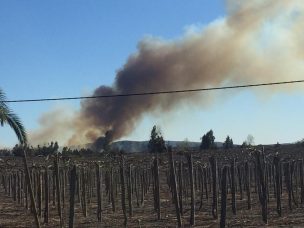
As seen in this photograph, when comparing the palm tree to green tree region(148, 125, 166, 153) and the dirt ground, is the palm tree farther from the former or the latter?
green tree region(148, 125, 166, 153)

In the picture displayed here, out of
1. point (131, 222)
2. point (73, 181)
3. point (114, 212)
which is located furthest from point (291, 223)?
point (114, 212)

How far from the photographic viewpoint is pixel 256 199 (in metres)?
29.6

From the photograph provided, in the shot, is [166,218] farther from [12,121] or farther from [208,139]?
[208,139]

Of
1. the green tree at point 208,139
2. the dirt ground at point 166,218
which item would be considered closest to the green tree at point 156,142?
the green tree at point 208,139

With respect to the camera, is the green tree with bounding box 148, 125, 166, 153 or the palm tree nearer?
the palm tree

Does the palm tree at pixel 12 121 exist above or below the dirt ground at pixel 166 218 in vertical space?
above

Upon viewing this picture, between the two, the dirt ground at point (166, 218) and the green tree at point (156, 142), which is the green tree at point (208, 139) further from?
the dirt ground at point (166, 218)

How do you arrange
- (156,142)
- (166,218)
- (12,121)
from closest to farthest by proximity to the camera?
(12,121)
(166,218)
(156,142)

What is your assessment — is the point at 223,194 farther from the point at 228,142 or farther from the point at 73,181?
the point at 228,142

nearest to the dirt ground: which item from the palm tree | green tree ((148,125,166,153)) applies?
the palm tree

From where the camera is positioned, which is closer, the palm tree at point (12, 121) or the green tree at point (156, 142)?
the palm tree at point (12, 121)

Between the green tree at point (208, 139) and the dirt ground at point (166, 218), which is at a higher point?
the green tree at point (208, 139)

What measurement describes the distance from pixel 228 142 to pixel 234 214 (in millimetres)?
71403

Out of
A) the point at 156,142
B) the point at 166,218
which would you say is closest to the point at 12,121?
the point at 166,218
